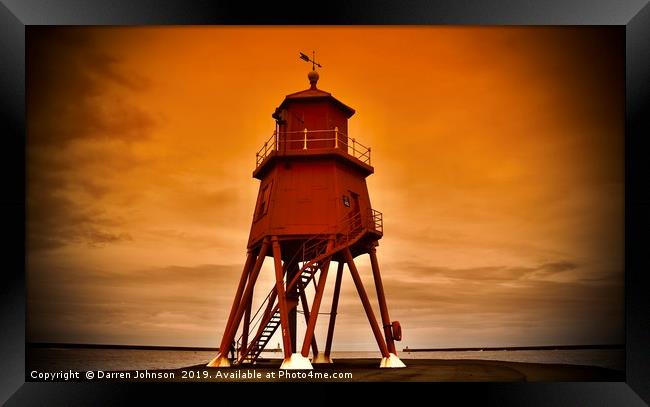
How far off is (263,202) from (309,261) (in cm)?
339

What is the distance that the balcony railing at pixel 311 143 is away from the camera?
30.6 meters

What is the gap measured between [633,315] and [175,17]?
56.2 feet

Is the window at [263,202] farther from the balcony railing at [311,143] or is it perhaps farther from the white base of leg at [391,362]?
the white base of leg at [391,362]

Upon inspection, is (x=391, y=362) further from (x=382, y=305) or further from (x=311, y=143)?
(x=311, y=143)

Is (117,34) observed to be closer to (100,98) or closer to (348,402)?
(100,98)

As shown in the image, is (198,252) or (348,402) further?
(198,252)

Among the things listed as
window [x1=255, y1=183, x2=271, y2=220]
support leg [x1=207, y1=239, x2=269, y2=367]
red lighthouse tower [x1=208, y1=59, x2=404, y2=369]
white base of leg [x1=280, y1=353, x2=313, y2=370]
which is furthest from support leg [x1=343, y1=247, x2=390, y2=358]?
window [x1=255, y1=183, x2=271, y2=220]

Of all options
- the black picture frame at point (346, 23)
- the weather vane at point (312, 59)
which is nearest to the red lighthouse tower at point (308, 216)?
the weather vane at point (312, 59)

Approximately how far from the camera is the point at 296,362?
27.4 m

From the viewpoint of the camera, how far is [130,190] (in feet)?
92.0

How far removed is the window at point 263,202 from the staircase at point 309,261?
6.89 ft

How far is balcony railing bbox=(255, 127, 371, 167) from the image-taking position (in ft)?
100

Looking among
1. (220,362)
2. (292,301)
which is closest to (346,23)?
(292,301)

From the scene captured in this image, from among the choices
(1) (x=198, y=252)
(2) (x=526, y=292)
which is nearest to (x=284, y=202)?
(1) (x=198, y=252)
